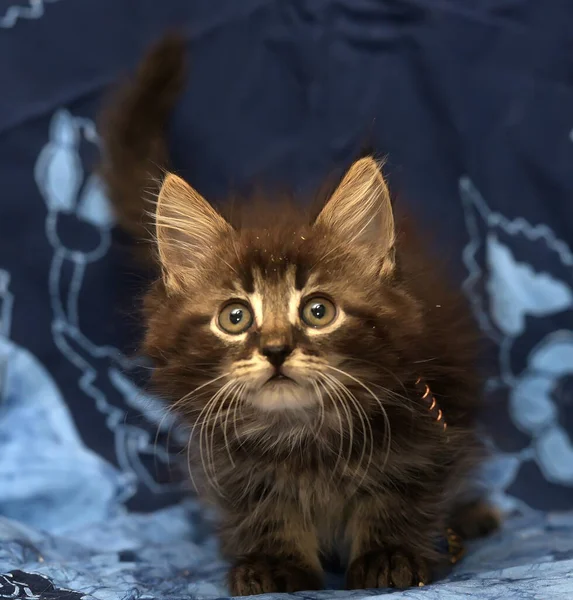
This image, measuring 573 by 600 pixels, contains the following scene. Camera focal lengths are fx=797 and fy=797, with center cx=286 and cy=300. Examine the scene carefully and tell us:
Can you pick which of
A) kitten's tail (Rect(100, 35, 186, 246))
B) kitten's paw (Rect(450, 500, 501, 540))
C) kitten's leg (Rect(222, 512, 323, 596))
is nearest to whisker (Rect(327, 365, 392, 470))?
kitten's leg (Rect(222, 512, 323, 596))

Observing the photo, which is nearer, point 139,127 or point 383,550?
point 383,550

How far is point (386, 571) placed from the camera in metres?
1.45

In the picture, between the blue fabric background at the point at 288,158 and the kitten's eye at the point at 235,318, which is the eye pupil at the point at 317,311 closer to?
the kitten's eye at the point at 235,318

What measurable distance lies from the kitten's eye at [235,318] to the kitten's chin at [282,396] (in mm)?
123

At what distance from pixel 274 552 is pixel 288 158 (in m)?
1.14

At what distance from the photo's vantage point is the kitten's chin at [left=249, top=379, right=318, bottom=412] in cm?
128

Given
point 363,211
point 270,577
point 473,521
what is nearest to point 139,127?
point 363,211

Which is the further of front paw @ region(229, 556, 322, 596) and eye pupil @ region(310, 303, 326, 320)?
front paw @ region(229, 556, 322, 596)

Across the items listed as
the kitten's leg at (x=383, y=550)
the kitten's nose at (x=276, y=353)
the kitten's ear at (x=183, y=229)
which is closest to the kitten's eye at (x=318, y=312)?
the kitten's nose at (x=276, y=353)

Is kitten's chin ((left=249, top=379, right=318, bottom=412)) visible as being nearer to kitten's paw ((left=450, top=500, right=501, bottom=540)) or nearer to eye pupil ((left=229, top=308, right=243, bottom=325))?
eye pupil ((left=229, top=308, right=243, bottom=325))

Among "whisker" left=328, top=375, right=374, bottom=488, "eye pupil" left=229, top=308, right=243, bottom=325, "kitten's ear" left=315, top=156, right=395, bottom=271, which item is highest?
"kitten's ear" left=315, top=156, right=395, bottom=271

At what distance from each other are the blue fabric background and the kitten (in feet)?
1.93

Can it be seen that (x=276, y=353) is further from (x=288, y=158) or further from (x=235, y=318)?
(x=288, y=158)

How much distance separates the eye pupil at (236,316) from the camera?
1.37 meters
